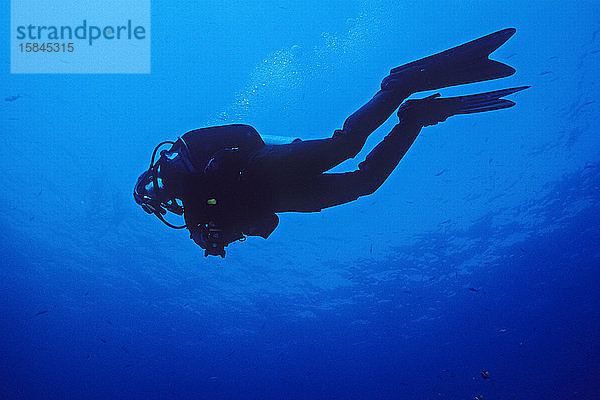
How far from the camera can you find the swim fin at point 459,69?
3.56 metres

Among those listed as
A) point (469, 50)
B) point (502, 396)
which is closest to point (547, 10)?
point (469, 50)

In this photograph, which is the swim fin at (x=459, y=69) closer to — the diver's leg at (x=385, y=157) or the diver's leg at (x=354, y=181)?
the diver's leg at (x=385, y=157)

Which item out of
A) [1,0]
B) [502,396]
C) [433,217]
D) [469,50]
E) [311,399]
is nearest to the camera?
[469,50]

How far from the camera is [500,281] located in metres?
29.7

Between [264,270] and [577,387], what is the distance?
200ft

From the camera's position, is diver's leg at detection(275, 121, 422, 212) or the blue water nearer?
diver's leg at detection(275, 121, 422, 212)

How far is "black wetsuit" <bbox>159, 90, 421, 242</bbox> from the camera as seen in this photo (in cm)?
327

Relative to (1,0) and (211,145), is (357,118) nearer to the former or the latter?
(211,145)

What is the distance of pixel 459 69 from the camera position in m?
3.61

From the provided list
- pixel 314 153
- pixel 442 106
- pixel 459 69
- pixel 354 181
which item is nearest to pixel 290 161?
pixel 314 153

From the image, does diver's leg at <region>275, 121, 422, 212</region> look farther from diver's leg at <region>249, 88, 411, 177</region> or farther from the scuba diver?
diver's leg at <region>249, 88, 411, 177</region>

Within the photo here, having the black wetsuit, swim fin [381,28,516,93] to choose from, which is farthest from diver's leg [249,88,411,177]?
swim fin [381,28,516,93]

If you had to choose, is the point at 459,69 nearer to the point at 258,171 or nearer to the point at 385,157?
the point at 385,157

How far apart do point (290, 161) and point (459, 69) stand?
2.10 metres
